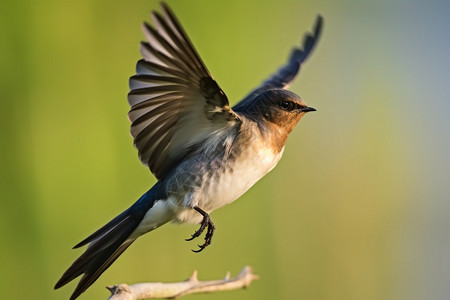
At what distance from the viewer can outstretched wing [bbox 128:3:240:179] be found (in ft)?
5.10

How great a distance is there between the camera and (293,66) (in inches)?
98.6

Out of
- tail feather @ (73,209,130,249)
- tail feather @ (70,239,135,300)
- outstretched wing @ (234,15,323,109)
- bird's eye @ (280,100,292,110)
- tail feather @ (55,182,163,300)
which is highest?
outstretched wing @ (234,15,323,109)

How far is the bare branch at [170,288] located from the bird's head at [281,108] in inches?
17.5

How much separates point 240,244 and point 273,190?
0.27 m

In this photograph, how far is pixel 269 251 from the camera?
236 cm

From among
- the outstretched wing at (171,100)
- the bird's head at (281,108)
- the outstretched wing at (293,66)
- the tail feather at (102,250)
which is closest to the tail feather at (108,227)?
the tail feather at (102,250)

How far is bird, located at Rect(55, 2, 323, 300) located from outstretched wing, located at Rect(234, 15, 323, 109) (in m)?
0.42

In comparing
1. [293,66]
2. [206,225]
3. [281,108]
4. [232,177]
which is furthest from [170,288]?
[293,66]

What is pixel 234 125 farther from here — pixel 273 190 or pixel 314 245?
pixel 314 245

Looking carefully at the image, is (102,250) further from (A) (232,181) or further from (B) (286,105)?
(B) (286,105)

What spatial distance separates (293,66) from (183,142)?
0.84 metres

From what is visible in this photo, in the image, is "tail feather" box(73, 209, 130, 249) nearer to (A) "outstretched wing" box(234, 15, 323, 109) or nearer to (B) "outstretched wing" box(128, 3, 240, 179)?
(B) "outstretched wing" box(128, 3, 240, 179)

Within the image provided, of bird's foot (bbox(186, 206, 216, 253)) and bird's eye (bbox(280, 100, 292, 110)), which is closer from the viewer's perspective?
bird's foot (bbox(186, 206, 216, 253))

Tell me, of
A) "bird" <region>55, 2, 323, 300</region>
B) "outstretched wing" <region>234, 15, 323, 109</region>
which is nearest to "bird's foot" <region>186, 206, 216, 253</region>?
"bird" <region>55, 2, 323, 300</region>
